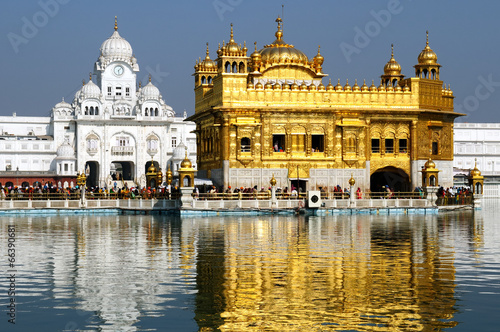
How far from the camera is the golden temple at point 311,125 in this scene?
41.2 m

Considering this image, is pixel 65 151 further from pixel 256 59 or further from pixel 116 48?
pixel 256 59

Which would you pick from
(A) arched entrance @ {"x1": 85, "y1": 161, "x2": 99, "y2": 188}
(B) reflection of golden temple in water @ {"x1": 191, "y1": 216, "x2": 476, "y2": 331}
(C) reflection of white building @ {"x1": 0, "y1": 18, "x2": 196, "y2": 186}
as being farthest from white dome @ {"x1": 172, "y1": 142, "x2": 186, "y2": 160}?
(B) reflection of golden temple in water @ {"x1": 191, "y1": 216, "x2": 476, "y2": 331}

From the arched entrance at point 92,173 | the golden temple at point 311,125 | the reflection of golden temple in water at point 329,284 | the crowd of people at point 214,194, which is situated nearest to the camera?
the reflection of golden temple in water at point 329,284

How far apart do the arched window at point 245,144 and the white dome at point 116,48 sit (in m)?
52.3

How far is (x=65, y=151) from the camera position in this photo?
78.3 meters

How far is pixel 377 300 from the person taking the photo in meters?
11.8

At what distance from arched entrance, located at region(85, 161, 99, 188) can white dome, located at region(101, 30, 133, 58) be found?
44.8 ft

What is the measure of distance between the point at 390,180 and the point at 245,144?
939 centimetres

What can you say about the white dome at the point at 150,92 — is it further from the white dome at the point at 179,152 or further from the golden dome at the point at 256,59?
the golden dome at the point at 256,59

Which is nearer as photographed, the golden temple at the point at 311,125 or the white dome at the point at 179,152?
the golden temple at the point at 311,125

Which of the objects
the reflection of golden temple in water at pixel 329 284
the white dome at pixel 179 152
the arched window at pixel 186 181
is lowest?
the reflection of golden temple in water at pixel 329 284

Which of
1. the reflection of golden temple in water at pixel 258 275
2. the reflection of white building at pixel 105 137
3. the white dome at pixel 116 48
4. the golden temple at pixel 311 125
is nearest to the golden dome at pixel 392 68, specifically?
the golden temple at pixel 311 125

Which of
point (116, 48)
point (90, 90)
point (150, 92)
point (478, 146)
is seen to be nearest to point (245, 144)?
point (90, 90)

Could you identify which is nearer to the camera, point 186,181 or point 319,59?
point 186,181
